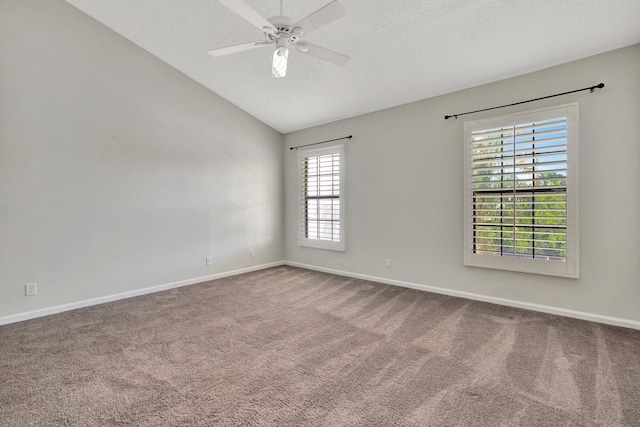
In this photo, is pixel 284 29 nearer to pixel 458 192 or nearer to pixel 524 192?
pixel 458 192

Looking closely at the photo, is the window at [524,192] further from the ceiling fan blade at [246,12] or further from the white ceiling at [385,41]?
the ceiling fan blade at [246,12]

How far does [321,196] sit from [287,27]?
3.13 metres

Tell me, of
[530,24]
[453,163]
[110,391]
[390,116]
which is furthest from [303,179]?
[110,391]

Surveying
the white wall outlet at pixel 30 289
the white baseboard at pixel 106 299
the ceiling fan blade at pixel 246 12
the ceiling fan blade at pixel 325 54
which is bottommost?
the white baseboard at pixel 106 299

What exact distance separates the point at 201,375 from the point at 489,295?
318 centimetres

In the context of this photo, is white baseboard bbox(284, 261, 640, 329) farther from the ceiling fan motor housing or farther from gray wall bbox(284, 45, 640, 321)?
the ceiling fan motor housing

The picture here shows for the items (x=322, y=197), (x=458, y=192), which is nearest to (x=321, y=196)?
(x=322, y=197)

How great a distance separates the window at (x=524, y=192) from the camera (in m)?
2.94

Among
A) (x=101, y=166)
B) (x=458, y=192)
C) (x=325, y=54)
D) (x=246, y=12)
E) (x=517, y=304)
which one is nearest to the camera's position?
(x=246, y=12)

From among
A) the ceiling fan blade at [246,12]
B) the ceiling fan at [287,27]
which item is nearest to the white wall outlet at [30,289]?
the ceiling fan at [287,27]

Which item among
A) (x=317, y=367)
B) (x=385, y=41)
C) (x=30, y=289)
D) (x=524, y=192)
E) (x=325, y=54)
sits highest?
(x=385, y=41)

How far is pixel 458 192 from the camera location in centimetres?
363

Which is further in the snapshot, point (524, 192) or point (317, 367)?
point (524, 192)

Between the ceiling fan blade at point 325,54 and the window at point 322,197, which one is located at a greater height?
the ceiling fan blade at point 325,54
